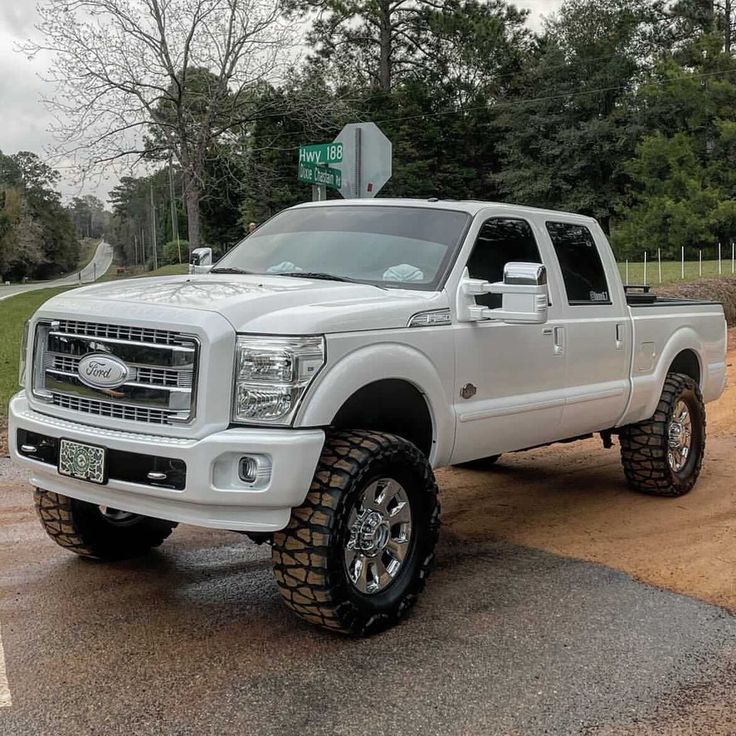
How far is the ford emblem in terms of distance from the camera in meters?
3.92

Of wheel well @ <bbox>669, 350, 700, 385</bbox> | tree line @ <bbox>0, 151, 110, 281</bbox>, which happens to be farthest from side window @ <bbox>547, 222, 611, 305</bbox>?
tree line @ <bbox>0, 151, 110, 281</bbox>

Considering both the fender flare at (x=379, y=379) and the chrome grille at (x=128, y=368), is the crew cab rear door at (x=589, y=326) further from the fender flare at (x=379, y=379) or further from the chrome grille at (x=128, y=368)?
the chrome grille at (x=128, y=368)

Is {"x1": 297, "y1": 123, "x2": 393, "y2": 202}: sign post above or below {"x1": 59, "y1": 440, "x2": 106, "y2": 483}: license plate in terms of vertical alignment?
above

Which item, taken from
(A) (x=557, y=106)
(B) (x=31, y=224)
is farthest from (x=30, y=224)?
(A) (x=557, y=106)

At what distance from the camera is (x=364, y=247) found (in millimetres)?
5109

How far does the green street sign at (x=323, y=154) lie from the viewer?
924cm

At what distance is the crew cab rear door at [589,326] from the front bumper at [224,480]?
7.78 feet

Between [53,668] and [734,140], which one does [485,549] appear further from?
[734,140]

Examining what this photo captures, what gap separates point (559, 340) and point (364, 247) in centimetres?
137

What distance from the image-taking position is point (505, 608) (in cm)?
448

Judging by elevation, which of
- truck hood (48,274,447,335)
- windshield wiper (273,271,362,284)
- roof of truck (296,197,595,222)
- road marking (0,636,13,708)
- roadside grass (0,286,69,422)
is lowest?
road marking (0,636,13,708)

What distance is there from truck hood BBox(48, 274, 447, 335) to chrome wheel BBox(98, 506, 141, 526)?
1.31 meters

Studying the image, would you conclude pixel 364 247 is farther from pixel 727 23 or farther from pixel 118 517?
pixel 727 23

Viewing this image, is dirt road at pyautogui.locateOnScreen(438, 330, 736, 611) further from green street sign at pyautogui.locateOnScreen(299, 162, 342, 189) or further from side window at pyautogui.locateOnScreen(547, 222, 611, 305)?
Result: green street sign at pyautogui.locateOnScreen(299, 162, 342, 189)
